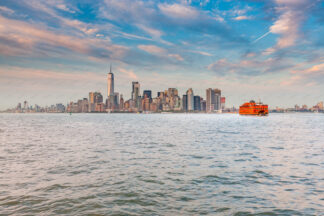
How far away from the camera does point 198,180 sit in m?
17.1

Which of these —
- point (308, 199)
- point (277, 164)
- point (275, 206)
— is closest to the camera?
point (275, 206)

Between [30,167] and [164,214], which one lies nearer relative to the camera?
[164,214]

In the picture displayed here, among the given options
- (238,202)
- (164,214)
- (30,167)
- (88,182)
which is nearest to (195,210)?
(164,214)

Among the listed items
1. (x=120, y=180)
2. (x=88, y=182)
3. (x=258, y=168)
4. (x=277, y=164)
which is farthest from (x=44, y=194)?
(x=277, y=164)

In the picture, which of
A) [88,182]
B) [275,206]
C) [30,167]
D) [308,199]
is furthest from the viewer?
[30,167]

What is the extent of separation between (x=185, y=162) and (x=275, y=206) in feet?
39.3

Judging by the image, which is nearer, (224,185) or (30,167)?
(224,185)

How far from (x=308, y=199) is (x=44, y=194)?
14.9 meters

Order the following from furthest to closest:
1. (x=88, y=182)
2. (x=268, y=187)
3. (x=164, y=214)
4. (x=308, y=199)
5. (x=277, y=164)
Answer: (x=277, y=164) → (x=88, y=182) → (x=268, y=187) → (x=308, y=199) → (x=164, y=214)

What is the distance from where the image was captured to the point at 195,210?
11.6 m

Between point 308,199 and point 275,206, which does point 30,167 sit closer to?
point 275,206

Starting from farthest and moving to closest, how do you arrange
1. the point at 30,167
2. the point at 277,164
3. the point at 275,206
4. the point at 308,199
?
the point at 277,164, the point at 30,167, the point at 308,199, the point at 275,206

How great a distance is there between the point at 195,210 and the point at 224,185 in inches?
197

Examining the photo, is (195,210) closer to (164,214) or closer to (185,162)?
(164,214)
